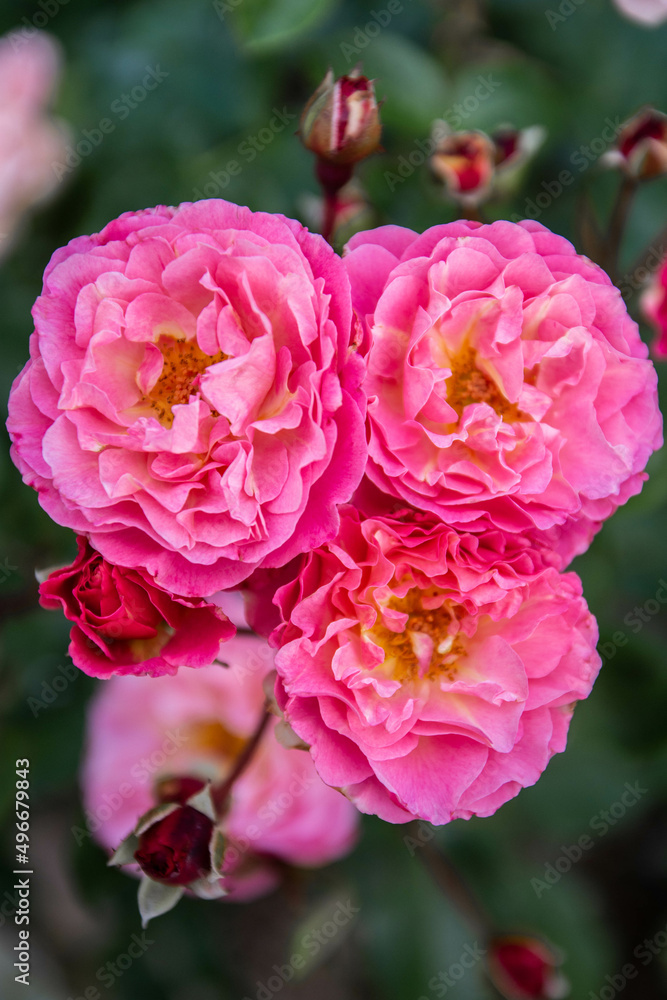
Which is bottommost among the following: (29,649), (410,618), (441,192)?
(29,649)

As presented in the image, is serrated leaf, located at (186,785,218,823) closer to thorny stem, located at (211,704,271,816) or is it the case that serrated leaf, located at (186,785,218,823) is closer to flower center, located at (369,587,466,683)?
thorny stem, located at (211,704,271,816)

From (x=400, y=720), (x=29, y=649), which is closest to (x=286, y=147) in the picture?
(x=29, y=649)

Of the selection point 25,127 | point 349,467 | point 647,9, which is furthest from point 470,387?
point 25,127

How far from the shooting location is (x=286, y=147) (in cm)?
129

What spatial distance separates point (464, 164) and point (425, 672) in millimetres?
567

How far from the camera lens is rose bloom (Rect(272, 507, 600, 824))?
581mm

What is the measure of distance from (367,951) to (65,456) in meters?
1.08

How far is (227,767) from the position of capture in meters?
1.12

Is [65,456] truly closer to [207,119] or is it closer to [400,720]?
[400,720]

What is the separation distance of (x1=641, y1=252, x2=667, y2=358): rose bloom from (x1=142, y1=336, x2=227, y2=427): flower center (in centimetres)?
46

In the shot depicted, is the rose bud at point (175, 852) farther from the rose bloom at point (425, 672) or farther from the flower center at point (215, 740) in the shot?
the flower center at point (215, 740)

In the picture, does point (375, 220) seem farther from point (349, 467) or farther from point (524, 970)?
point (524, 970)

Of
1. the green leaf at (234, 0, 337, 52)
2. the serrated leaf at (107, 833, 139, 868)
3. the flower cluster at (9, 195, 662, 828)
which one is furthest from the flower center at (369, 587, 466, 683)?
the green leaf at (234, 0, 337, 52)

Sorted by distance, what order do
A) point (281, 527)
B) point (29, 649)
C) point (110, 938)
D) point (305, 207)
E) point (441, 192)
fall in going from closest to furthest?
point (281, 527) → point (441, 192) → point (305, 207) → point (29, 649) → point (110, 938)
